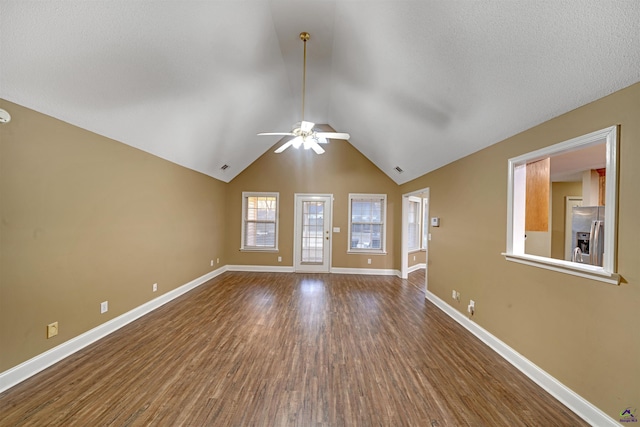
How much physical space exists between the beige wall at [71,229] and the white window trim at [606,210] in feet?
14.3

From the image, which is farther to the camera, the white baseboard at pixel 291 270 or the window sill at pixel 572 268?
the white baseboard at pixel 291 270

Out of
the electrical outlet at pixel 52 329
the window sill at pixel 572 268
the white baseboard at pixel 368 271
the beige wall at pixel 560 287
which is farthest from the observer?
the white baseboard at pixel 368 271

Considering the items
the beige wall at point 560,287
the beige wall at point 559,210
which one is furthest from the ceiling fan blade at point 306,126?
the beige wall at point 559,210

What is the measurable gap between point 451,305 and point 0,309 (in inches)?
187

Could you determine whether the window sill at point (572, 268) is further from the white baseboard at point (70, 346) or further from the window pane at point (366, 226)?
the white baseboard at point (70, 346)

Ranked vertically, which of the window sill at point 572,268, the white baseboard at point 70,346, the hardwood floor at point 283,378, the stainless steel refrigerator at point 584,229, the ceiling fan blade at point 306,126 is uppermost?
the ceiling fan blade at point 306,126

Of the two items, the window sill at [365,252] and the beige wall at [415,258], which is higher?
the window sill at [365,252]

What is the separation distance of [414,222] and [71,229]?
650cm

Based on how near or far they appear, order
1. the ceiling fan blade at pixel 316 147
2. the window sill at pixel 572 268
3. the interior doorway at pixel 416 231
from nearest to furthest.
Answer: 1. the window sill at pixel 572 268
2. the ceiling fan blade at pixel 316 147
3. the interior doorway at pixel 416 231

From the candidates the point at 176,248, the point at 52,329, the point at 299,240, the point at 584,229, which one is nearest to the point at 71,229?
the point at 52,329

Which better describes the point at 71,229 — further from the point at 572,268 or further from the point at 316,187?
the point at 316,187

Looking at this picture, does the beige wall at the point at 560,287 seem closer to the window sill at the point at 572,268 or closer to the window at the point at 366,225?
the window sill at the point at 572,268

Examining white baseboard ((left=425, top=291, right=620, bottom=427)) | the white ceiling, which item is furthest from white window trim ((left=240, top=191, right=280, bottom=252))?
white baseboard ((left=425, top=291, right=620, bottom=427))

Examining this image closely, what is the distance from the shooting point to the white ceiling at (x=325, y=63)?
1.64 metres
